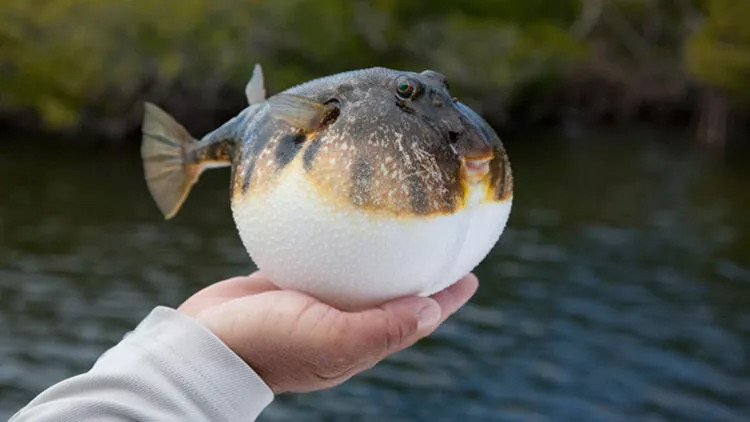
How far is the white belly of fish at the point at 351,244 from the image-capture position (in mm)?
1813

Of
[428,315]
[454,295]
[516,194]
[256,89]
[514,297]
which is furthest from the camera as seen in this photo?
[516,194]

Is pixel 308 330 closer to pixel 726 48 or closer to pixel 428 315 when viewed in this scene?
pixel 428 315

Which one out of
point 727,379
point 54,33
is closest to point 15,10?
point 54,33

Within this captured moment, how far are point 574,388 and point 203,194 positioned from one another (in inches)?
473

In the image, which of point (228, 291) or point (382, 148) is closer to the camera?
point (382, 148)

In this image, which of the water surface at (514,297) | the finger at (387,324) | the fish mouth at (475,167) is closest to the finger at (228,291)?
the finger at (387,324)

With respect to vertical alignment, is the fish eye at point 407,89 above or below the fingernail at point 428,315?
above

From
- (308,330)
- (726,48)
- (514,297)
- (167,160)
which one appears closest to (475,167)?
(308,330)

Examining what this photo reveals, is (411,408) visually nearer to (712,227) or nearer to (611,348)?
(611,348)

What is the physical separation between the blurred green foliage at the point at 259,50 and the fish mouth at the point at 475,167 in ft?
81.7

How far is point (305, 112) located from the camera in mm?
1904

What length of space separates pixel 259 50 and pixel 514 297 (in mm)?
17464

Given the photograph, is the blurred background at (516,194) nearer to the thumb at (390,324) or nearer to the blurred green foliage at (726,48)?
the blurred green foliage at (726,48)

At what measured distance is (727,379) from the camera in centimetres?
1105
